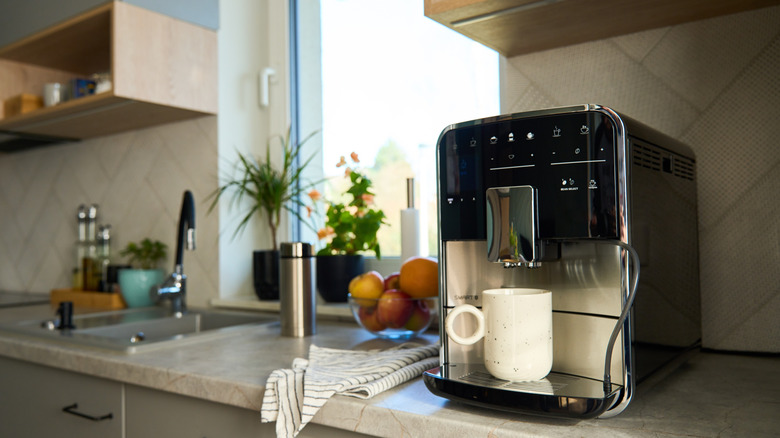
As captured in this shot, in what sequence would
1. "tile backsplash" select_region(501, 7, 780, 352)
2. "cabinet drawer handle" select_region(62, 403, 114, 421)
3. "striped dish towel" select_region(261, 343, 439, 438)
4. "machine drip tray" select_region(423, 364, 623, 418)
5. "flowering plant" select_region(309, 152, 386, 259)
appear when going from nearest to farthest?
"machine drip tray" select_region(423, 364, 623, 418), "striped dish towel" select_region(261, 343, 439, 438), "tile backsplash" select_region(501, 7, 780, 352), "cabinet drawer handle" select_region(62, 403, 114, 421), "flowering plant" select_region(309, 152, 386, 259)

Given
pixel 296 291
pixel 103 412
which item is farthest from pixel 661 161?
pixel 103 412

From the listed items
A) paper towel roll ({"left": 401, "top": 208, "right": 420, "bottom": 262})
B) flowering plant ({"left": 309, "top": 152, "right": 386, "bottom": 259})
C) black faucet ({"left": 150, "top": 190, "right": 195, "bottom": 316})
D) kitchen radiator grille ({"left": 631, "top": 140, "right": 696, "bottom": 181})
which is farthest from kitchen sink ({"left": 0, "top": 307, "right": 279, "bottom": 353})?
kitchen radiator grille ({"left": 631, "top": 140, "right": 696, "bottom": 181})

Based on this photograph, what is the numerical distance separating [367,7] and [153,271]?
1036 millimetres

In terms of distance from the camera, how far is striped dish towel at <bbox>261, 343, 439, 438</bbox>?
0.81m

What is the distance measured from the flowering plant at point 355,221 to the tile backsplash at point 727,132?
629mm

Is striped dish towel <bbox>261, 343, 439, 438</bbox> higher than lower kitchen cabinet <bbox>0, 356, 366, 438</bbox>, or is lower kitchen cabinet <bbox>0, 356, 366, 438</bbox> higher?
striped dish towel <bbox>261, 343, 439, 438</bbox>

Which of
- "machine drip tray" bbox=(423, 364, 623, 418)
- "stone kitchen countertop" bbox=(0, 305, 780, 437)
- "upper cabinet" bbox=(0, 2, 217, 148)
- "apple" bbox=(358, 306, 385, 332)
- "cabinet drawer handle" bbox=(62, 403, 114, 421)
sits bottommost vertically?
"cabinet drawer handle" bbox=(62, 403, 114, 421)

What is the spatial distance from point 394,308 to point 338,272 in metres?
0.44

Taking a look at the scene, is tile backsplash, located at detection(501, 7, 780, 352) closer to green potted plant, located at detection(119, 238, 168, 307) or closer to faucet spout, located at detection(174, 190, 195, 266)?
faucet spout, located at detection(174, 190, 195, 266)

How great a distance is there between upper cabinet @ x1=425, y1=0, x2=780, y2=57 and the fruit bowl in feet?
1.70

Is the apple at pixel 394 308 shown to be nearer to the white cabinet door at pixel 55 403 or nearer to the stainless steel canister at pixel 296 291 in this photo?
the stainless steel canister at pixel 296 291

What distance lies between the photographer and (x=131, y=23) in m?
1.61

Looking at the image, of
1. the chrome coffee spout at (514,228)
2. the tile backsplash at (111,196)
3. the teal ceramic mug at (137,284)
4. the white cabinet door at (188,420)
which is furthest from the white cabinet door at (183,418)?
the teal ceramic mug at (137,284)

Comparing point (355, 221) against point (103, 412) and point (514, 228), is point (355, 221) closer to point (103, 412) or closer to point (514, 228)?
point (103, 412)
